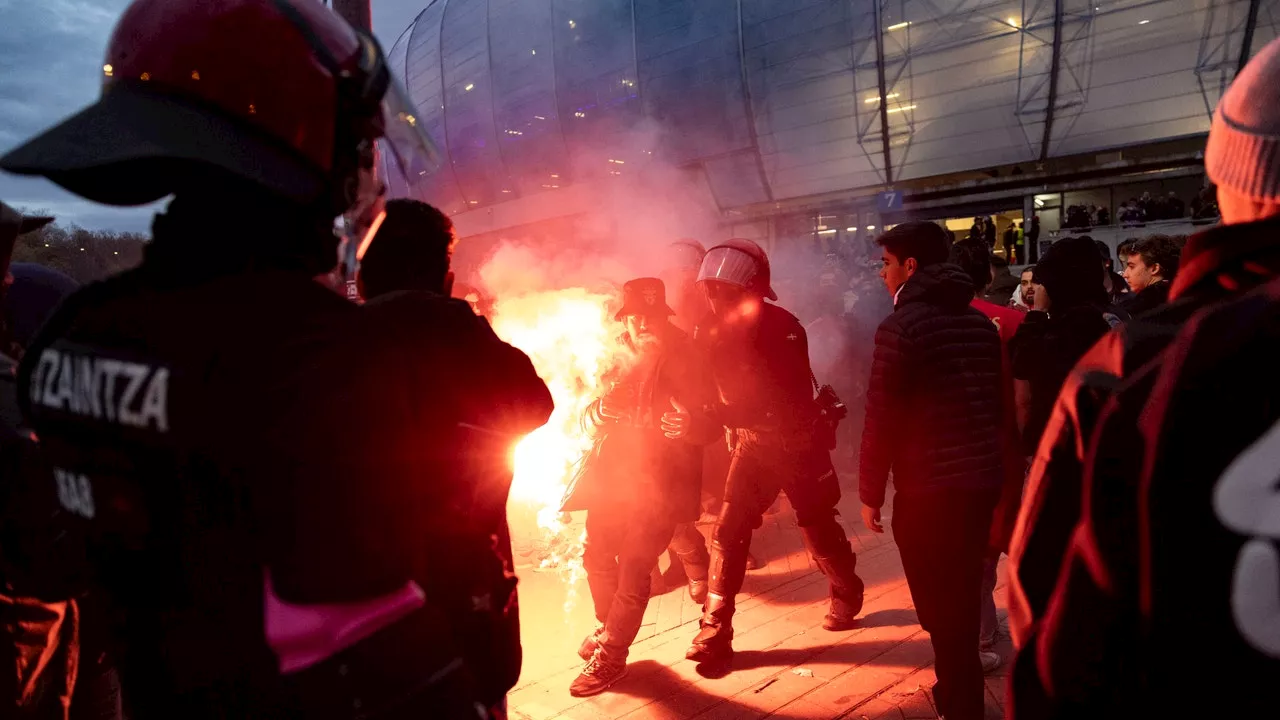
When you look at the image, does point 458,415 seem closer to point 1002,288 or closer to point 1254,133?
point 1254,133

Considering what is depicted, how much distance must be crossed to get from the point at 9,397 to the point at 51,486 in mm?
265

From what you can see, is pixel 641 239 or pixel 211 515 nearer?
pixel 211 515

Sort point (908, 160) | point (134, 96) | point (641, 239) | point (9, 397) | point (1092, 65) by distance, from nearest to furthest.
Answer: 1. point (134, 96)
2. point (9, 397)
3. point (641, 239)
4. point (1092, 65)
5. point (908, 160)

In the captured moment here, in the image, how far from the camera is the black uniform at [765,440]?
4363 mm

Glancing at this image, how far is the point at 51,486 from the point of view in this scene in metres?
1.76

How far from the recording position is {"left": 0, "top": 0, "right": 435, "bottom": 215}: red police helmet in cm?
120

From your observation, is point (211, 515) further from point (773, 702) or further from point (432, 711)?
point (773, 702)

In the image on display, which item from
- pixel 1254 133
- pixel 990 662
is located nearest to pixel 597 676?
pixel 990 662

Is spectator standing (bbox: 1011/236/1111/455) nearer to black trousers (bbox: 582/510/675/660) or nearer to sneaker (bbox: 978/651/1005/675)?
sneaker (bbox: 978/651/1005/675)

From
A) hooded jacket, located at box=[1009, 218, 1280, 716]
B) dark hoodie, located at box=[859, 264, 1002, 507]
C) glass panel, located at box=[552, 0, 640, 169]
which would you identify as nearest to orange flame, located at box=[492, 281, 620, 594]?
dark hoodie, located at box=[859, 264, 1002, 507]

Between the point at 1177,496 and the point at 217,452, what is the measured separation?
1461 millimetres

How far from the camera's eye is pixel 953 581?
3.15 meters

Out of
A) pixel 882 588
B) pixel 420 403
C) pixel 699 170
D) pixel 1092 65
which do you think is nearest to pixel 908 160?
pixel 1092 65

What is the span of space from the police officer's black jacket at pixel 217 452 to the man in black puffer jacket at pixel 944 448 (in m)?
2.60
